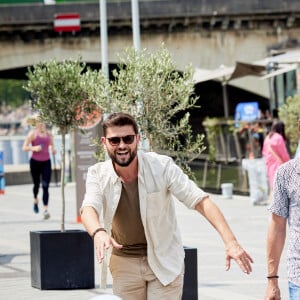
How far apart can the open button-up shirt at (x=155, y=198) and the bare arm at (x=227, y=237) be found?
0.12 meters

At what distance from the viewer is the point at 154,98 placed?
1213 centimetres

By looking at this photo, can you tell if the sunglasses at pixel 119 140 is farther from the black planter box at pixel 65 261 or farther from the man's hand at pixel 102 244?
the black planter box at pixel 65 261

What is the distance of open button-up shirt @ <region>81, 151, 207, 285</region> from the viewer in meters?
7.18

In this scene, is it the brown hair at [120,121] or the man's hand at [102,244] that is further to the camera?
the brown hair at [120,121]

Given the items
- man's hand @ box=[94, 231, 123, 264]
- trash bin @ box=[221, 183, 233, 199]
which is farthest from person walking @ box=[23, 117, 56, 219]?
man's hand @ box=[94, 231, 123, 264]

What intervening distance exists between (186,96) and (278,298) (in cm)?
535

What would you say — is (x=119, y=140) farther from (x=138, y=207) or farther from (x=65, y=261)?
(x=65, y=261)

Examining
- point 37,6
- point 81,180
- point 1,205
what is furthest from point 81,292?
point 37,6

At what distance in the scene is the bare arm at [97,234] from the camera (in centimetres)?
645

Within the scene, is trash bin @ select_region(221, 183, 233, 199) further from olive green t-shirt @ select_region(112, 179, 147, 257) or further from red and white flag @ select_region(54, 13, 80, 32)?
red and white flag @ select_region(54, 13, 80, 32)

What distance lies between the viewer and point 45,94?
14.4 metres

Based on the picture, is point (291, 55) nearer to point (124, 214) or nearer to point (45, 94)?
point (45, 94)

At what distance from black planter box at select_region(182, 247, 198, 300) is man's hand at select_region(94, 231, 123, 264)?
437 cm

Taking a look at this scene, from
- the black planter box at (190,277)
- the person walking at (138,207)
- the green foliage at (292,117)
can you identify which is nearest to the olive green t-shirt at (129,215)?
the person walking at (138,207)
